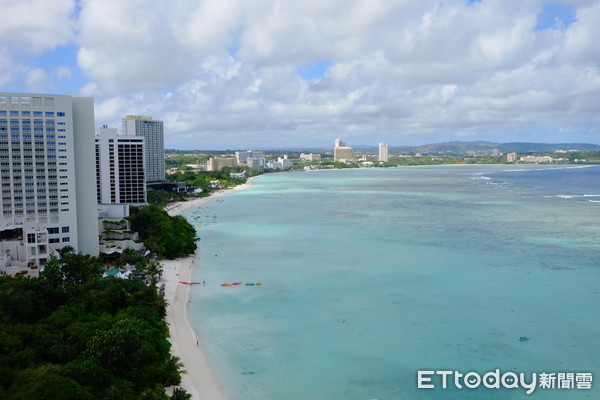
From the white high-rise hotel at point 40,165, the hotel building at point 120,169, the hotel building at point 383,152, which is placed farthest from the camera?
the hotel building at point 383,152

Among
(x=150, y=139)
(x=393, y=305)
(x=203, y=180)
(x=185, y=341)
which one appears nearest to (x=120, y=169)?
(x=150, y=139)

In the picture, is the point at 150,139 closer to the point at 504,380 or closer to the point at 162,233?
the point at 162,233

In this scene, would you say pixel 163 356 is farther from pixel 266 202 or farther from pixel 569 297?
pixel 266 202

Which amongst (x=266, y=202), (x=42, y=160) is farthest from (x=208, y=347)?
(x=266, y=202)

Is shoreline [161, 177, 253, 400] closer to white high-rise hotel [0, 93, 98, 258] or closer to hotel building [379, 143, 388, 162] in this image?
white high-rise hotel [0, 93, 98, 258]

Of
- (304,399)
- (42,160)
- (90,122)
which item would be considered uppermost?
(90,122)

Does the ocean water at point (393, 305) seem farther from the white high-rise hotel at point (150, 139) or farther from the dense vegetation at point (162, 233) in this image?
the white high-rise hotel at point (150, 139)

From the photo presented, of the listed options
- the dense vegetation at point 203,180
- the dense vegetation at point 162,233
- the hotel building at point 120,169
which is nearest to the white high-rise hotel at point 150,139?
the dense vegetation at point 203,180
